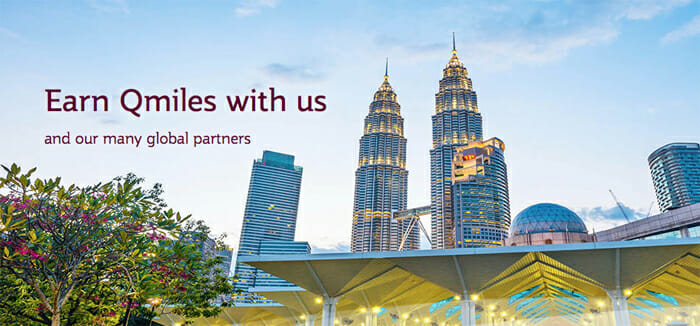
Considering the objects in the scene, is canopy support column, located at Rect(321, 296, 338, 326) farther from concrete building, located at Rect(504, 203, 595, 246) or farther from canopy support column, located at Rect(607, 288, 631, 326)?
concrete building, located at Rect(504, 203, 595, 246)

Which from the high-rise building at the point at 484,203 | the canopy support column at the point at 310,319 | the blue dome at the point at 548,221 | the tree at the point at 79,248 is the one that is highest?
the high-rise building at the point at 484,203

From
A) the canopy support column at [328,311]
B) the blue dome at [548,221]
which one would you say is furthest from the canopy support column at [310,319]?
the blue dome at [548,221]

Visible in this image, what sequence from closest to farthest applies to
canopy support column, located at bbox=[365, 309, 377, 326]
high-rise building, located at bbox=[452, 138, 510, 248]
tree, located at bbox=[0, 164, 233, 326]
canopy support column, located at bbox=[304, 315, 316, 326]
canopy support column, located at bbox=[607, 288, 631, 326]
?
1. tree, located at bbox=[0, 164, 233, 326]
2. canopy support column, located at bbox=[607, 288, 631, 326]
3. canopy support column, located at bbox=[365, 309, 377, 326]
4. canopy support column, located at bbox=[304, 315, 316, 326]
5. high-rise building, located at bbox=[452, 138, 510, 248]

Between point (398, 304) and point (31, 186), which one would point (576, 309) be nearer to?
point (398, 304)

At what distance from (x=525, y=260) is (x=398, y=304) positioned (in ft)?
72.3

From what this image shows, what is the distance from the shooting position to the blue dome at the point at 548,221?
57469mm

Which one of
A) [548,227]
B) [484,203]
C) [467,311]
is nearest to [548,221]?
[548,227]

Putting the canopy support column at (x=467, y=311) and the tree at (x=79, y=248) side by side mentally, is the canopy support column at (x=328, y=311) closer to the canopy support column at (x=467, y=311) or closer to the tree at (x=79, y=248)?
the canopy support column at (x=467, y=311)

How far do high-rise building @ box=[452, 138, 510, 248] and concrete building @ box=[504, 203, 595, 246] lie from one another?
123 m

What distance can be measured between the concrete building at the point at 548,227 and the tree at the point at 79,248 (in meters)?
52.0

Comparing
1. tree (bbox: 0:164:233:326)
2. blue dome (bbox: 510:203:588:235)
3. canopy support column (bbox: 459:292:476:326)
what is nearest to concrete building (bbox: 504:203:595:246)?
blue dome (bbox: 510:203:588:235)

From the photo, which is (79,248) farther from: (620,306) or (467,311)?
(620,306)

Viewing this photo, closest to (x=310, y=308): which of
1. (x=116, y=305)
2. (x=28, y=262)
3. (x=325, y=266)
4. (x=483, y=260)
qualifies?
(x=325, y=266)

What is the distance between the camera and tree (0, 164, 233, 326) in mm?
11734
